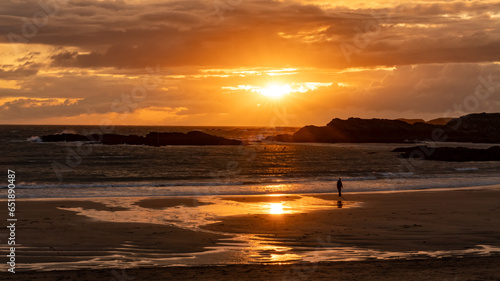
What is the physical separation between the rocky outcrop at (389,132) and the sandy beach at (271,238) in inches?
4709

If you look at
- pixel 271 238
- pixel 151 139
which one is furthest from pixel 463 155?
pixel 151 139

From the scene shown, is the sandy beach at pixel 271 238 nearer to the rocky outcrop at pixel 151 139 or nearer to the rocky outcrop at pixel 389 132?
the rocky outcrop at pixel 151 139

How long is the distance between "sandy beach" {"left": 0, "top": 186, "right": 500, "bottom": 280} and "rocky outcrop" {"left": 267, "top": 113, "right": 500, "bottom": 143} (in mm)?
119599

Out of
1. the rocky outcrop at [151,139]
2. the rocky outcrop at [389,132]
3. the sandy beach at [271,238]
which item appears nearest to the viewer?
the sandy beach at [271,238]

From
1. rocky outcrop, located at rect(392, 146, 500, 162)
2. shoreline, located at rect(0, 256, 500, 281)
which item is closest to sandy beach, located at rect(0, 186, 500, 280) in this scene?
shoreline, located at rect(0, 256, 500, 281)

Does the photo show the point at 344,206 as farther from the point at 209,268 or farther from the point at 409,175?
the point at 409,175

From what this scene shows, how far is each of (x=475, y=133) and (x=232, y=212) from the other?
138m

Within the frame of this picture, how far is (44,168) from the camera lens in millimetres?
58625

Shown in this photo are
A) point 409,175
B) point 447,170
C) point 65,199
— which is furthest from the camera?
point 447,170

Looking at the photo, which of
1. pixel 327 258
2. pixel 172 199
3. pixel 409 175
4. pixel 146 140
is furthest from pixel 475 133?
pixel 327 258

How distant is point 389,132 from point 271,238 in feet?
469

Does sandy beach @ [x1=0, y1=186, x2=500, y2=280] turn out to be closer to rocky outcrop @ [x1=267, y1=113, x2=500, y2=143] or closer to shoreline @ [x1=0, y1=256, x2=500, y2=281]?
shoreline @ [x1=0, y1=256, x2=500, y2=281]

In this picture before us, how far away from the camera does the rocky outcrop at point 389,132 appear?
147625mm

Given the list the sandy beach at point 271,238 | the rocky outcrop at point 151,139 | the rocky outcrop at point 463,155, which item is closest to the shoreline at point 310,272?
the sandy beach at point 271,238
